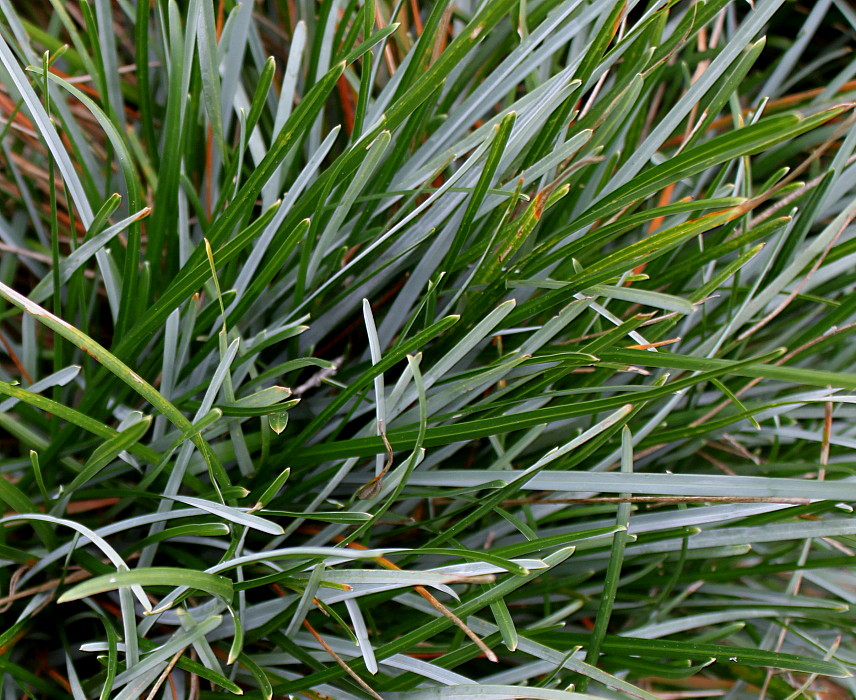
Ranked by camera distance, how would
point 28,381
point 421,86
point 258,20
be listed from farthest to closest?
1. point 258,20
2. point 28,381
3. point 421,86

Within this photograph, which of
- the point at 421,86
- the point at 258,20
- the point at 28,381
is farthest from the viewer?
the point at 258,20

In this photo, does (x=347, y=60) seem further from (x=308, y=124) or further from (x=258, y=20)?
(x=258, y=20)

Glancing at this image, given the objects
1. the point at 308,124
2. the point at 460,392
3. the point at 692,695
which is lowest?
the point at 692,695

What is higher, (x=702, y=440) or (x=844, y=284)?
(x=844, y=284)

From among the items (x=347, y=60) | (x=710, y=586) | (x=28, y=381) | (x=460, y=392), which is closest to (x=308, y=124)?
(x=347, y=60)

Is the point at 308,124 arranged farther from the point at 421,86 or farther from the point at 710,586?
the point at 710,586

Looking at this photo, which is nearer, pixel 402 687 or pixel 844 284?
pixel 402 687
